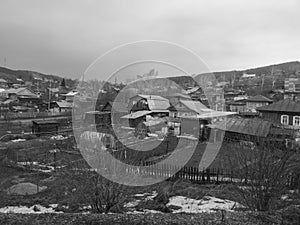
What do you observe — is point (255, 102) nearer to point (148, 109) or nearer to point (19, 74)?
point (148, 109)

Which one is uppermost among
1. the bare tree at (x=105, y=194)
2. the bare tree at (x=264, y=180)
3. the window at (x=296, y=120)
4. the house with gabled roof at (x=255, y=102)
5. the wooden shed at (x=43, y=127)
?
the house with gabled roof at (x=255, y=102)

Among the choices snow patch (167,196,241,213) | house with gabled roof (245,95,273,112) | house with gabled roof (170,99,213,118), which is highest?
house with gabled roof (245,95,273,112)

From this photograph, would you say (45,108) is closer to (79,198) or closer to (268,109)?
(268,109)

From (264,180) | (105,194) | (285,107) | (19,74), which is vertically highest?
(19,74)

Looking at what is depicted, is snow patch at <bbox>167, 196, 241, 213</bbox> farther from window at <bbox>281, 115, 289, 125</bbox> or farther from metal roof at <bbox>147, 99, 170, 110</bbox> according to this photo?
metal roof at <bbox>147, 99, 170, 110</bbox>

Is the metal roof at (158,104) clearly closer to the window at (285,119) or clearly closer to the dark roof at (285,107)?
the dark roof at (285,107)

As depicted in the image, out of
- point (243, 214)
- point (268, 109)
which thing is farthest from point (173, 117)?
point (243, 214)

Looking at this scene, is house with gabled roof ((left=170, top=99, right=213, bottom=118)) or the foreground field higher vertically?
house with gabled roof ((left=170, top=99, right=213, bottom=118))

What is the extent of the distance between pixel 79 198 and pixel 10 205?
6.01ft

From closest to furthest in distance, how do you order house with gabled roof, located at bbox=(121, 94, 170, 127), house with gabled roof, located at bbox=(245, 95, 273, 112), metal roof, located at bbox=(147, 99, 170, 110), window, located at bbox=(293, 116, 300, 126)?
1. window, located at bbox=(293, 116, 300, 126)
2. house with gabled roof, located at bbox=(121, 94, 170, 127)
3. metal roof, located at bbox=(147, 99, 170, 110)
4. house with gabled roof, located at bbox=(245, 95, 273, 112)

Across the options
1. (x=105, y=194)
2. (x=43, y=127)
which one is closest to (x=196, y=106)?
(x=43, y=127)

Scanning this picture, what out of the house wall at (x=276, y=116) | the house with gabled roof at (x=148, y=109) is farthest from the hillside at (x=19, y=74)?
the house wall at (x=276, y=116)

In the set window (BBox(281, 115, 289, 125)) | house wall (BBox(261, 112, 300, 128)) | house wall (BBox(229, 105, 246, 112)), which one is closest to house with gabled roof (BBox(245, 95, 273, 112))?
house wall (BBox(229, 105, 246, 112))

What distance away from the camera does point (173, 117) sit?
22.1 metres
